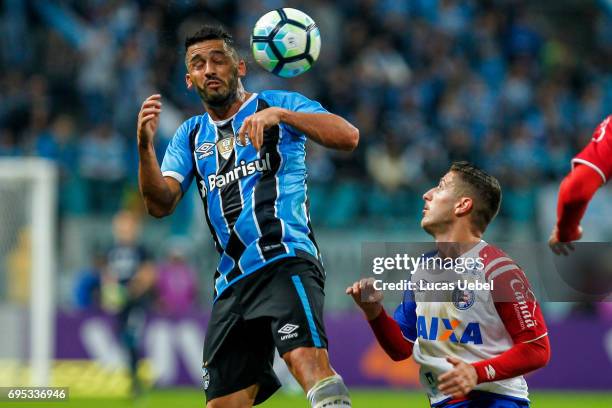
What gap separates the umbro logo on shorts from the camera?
541 centimetres

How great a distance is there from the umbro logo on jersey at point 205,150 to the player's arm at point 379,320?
1.28 metres

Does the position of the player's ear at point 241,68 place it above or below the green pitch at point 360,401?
above

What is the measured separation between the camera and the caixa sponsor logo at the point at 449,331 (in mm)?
5098

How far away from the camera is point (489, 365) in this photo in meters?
4.77

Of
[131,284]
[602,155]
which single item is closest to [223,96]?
[602,155]

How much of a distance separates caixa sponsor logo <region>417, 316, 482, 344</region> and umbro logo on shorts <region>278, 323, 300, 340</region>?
0.62m

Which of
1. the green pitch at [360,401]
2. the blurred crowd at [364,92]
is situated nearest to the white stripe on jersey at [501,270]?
the green pitch at [360,401]

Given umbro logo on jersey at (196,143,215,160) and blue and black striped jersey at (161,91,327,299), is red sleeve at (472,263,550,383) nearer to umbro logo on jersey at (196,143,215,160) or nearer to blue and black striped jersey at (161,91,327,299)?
blue and black striped jersey at (161,91,327,299)

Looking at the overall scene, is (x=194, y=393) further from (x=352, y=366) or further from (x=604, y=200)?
(x=604, y=200)

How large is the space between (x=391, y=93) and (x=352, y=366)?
16.7ft

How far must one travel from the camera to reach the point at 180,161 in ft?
19.6

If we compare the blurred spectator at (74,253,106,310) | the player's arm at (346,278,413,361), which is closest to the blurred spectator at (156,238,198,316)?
the blurred spectator at (74,253,106,310)

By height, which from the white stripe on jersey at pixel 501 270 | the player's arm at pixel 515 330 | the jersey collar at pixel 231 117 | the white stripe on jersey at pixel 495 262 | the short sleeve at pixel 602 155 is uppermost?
the jersey collar at pixel 231 117
